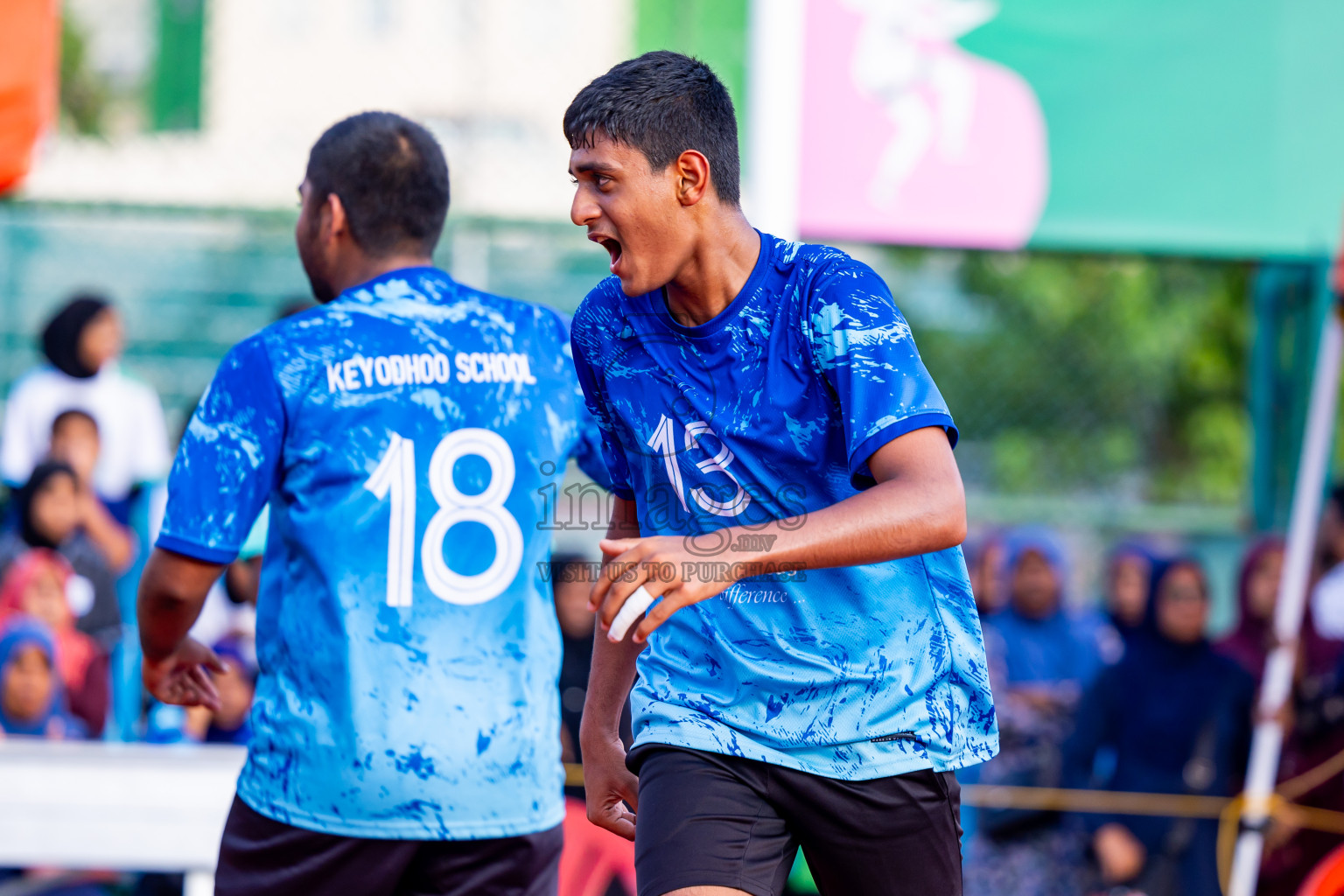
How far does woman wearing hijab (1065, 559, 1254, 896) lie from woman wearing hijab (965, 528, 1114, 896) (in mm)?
185

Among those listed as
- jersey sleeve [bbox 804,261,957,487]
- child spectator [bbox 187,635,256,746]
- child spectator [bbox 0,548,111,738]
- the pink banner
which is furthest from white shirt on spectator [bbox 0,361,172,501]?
jersey sleeve [bbox 804,261,957,487]

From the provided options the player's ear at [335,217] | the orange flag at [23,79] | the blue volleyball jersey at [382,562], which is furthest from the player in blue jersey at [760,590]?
the orange flag at [23,79]

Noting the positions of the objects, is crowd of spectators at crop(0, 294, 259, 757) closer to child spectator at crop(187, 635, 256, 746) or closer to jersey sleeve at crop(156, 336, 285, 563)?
child spectator at crop(187, 635, 256, 746)

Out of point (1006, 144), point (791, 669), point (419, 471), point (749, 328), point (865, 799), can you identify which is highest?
point (1006, 144)

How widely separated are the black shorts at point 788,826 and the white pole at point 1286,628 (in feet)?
12.9

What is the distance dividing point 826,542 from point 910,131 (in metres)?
4.50

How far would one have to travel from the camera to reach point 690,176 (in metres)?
2.14

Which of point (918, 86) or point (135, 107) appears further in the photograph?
point (135, 107)

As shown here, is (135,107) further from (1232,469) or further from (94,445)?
(1232,469)

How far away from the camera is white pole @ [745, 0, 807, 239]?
5.77m

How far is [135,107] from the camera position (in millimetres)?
6461

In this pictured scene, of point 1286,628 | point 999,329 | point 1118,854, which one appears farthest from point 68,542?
point 999,329

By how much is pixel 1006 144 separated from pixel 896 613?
167 inches

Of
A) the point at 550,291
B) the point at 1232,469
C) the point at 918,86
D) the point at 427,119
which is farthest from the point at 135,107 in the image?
the point at 1232,469
